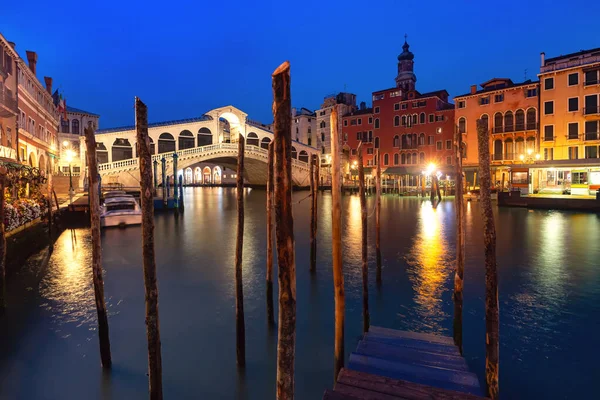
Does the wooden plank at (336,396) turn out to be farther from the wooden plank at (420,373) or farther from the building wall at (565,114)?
the building wall at (565,114)

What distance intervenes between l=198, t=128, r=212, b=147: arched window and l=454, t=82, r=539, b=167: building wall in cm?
2745

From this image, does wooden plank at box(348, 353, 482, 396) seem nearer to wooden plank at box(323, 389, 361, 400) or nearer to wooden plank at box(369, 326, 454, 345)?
wooden plank at box(369, 326, 454, 345)

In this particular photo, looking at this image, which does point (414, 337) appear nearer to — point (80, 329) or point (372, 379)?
point (372, 379)

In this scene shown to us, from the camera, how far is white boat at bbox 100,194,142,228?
16.5 metres

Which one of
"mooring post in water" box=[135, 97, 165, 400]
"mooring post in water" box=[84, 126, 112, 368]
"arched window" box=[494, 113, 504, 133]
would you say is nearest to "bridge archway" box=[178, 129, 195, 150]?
"arched window" box=[494, 113, 504, 133]

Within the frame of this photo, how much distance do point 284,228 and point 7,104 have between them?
21711 millimetres

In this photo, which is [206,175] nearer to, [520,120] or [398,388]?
[520,120]

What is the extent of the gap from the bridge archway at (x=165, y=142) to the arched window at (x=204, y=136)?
3.13 m

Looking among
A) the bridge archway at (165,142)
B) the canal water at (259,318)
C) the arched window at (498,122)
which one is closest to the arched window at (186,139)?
the bridge archway at (165,142)

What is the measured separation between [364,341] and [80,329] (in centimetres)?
437

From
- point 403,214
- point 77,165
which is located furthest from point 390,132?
point 77,165

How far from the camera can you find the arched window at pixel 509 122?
32312 mm

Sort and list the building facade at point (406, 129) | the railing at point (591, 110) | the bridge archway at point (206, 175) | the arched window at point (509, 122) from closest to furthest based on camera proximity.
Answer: the railing at point (591, 110) < the arched window at point (509, 122) < the building facade at point (406, 129) < the bridge archway at point (206, 175)

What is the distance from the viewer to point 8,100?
18734 millimetres
